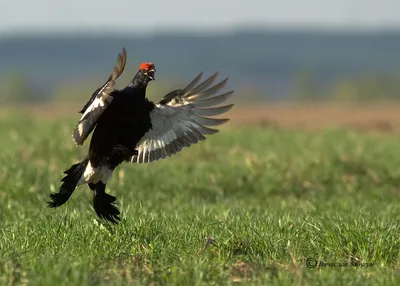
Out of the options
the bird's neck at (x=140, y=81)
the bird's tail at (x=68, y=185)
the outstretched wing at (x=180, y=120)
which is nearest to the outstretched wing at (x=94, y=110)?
the bird's neck at (x=140, y=81)

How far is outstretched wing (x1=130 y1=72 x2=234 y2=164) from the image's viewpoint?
7.27 m

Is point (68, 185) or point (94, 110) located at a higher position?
point (94, 110)

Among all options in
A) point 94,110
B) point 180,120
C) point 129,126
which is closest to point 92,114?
point 94,110

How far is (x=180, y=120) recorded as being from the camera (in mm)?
7426

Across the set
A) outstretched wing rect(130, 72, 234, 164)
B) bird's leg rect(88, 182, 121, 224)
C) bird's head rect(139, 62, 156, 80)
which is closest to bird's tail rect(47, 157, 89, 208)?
bird's leg rect(88, 182, 121, 224)

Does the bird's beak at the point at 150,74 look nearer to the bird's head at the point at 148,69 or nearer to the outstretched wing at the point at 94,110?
the bird's head at the point at 148,69

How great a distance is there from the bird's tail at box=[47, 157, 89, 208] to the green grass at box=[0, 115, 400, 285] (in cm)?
17

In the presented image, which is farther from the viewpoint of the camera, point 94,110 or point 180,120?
point 180,120

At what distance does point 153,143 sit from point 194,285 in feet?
8.16

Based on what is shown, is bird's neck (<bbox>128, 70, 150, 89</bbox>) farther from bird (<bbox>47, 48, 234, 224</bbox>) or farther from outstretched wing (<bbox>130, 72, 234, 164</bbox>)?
outstretched wing (<bbox>130, 72, 234, 164</bbox>)

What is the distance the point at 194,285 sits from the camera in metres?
5.03

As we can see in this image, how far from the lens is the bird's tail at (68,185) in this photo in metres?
6.66

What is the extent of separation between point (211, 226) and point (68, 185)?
1204 mm

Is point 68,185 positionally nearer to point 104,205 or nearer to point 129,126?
point 104,205
